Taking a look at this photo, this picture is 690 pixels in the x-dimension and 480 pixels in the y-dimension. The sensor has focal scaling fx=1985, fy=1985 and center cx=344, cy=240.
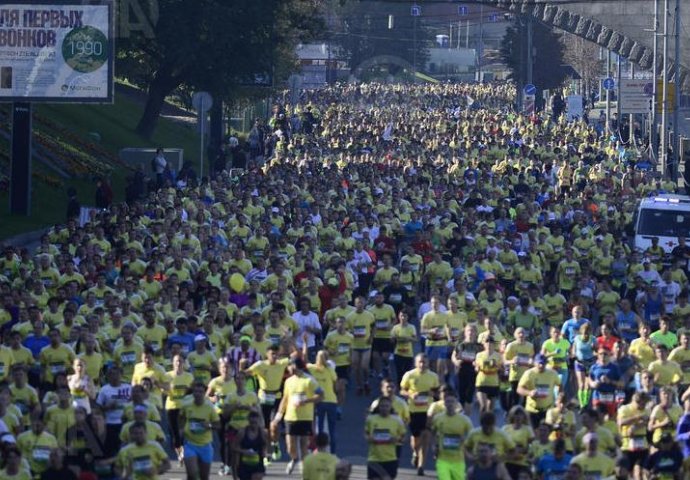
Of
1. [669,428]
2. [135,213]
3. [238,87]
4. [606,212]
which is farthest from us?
[238,87]

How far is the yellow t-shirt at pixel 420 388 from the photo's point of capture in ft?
61.8

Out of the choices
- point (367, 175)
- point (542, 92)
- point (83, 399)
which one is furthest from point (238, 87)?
point (542, 92)

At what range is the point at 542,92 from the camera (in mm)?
103125

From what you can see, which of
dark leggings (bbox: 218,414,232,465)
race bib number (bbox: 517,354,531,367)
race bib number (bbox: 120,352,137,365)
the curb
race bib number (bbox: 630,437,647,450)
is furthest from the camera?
the curb

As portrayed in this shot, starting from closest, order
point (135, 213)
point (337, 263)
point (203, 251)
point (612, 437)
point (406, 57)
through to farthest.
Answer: point (612, 437) < point (337, 263) < point (203, 251) < point (135, 213) < point (406, 57)

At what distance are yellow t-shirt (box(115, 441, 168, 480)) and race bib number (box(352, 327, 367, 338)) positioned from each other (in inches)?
264

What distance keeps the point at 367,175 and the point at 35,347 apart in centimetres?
2050

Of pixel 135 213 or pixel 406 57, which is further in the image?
pixel 406 57

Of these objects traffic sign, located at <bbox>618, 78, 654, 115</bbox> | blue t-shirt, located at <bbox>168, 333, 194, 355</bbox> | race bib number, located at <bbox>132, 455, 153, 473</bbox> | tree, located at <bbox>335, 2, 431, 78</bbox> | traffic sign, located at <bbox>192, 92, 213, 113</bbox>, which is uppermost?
tree, located at <bbox>335, 2, 431, 78</bbox>

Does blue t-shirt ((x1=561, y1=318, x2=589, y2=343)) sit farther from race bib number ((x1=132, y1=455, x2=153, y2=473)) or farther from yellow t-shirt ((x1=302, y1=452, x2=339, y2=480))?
race bib number ((x1=132, y1=455, x2=153, y2=473))

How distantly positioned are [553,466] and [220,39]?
38.8 metres

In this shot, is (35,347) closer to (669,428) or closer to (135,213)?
(669,428)

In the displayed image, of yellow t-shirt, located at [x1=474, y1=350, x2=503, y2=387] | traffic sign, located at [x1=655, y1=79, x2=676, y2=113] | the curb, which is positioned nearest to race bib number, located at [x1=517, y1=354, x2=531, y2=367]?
yellow t-shirt, located at [x1=474, y1=350, x2=503, y2=387]

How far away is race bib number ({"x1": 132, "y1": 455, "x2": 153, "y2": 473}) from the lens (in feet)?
51.6
